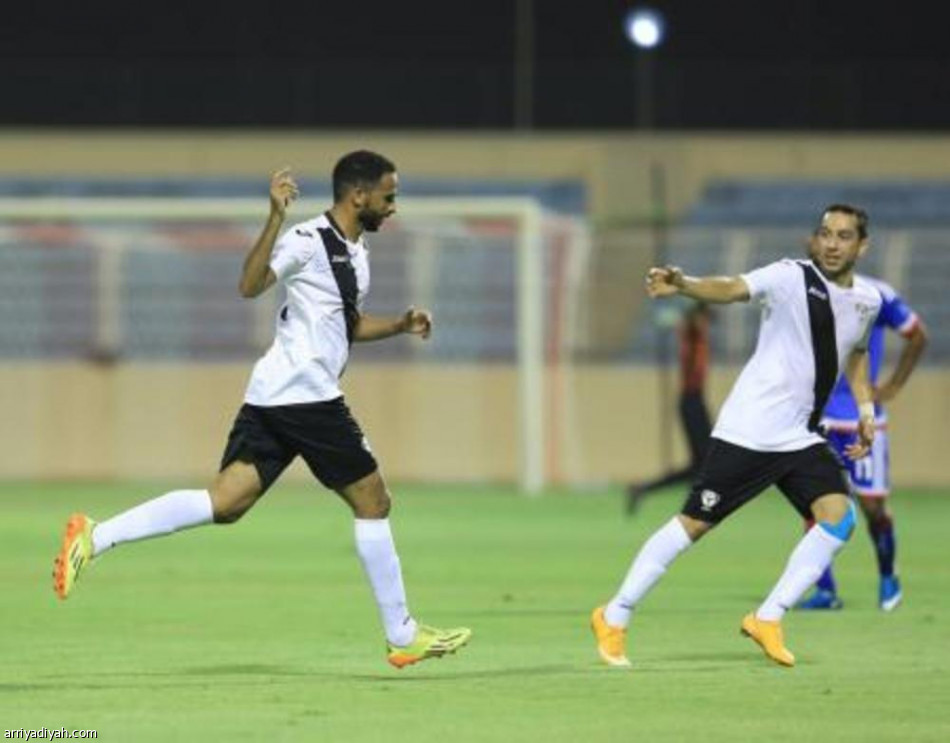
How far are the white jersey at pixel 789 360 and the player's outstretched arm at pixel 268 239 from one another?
2198 millimetres

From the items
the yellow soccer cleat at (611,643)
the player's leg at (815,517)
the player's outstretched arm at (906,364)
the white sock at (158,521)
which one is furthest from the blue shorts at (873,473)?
the white sock at (158,521)

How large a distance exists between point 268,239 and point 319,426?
36.0 inches

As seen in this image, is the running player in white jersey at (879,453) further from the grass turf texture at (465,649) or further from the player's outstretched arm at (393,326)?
the player's outstretched arm at (393,326)

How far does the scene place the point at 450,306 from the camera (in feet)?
96.1

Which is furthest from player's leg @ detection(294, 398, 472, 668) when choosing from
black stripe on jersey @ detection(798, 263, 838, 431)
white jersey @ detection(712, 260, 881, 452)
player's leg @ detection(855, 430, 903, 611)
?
player's leg @ detection(855, 430, 903, 611)

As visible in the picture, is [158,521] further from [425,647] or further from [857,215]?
[857,215]

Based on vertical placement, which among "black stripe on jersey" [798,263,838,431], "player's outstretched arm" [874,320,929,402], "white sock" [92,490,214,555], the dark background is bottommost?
"white sock" [92,490,214,555]

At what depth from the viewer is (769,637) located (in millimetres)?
11148

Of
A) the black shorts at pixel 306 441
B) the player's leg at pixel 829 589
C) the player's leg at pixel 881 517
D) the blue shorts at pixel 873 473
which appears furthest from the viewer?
the blue shorts at pixel 873 473

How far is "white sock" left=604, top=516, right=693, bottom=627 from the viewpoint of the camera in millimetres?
11164

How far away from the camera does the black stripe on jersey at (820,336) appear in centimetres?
1143

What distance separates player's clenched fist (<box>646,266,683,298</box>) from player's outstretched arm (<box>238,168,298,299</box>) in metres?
1.46

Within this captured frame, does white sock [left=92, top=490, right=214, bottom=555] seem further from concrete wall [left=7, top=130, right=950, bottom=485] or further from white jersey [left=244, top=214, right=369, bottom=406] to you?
concrete wall [left=7, top=130, right=950, bottom=485]

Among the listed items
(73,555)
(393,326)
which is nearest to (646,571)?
(393,326)
